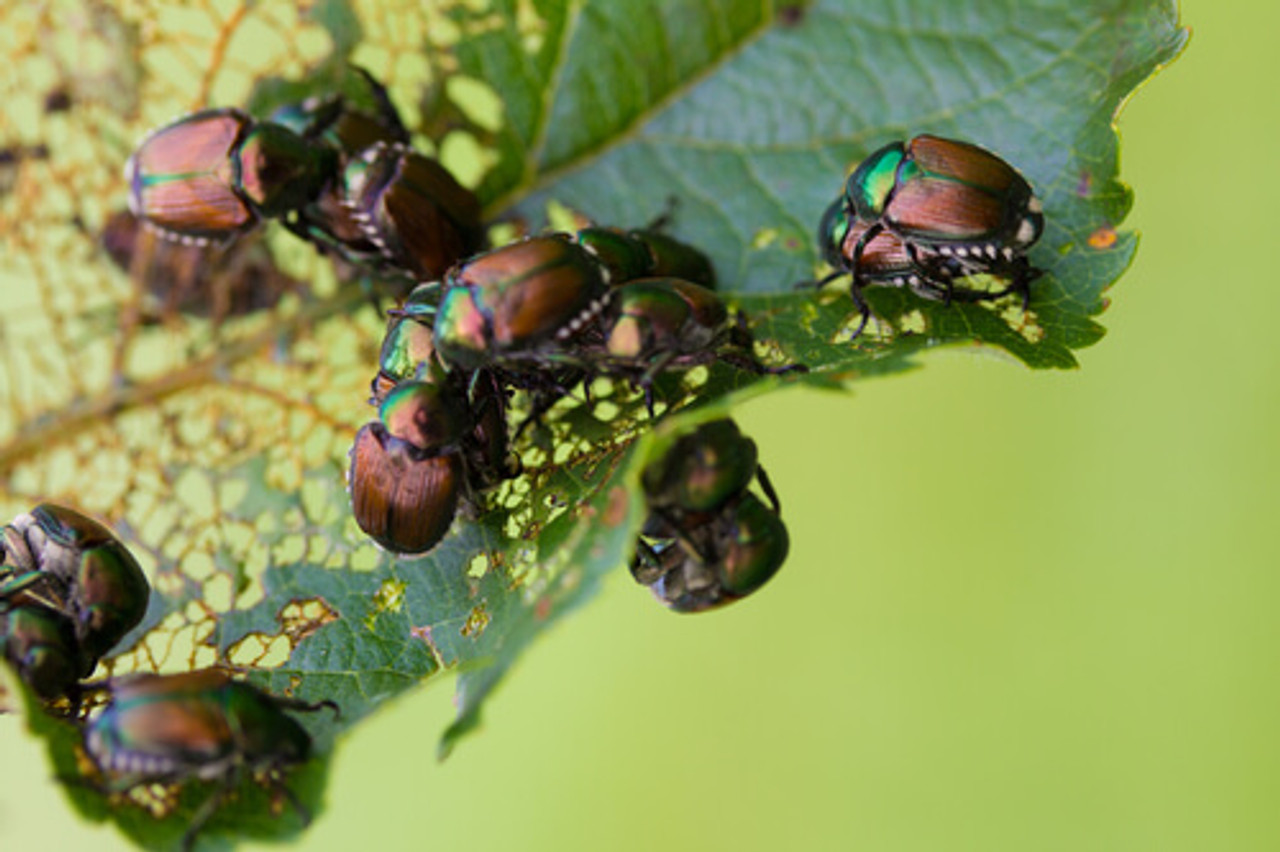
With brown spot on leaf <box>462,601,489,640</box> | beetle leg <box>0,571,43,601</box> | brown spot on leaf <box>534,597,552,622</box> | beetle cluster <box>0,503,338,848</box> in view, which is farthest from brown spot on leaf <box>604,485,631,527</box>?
beetle leg <box>0,571,43,601</box>

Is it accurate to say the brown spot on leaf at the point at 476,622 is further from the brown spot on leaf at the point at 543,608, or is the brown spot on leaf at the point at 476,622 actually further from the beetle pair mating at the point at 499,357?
the brown spot on leaf at the point at 543,608

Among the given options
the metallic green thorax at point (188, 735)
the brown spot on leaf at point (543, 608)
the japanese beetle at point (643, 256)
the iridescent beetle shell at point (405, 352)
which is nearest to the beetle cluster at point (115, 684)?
the metallic green thorax at point (188, 735)

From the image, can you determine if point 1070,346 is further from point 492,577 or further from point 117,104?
point 117,104

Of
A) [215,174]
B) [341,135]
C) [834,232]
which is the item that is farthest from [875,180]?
[215,174]

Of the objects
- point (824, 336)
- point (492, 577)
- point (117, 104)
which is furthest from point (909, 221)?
point (117, 104)

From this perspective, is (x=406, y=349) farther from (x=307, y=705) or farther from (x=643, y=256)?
(x=307, y=705)

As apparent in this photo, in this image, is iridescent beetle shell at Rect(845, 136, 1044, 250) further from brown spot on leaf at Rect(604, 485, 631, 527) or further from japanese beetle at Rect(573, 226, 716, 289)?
brown spot on leaf at Rect(604, 485, 631, 527)
